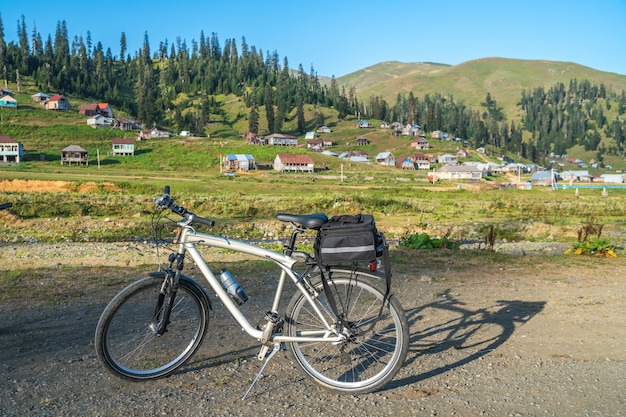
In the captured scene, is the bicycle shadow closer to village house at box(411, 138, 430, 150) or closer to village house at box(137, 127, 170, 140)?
village house at box(137, 127, 170, 140)

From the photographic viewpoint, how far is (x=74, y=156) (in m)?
87.8

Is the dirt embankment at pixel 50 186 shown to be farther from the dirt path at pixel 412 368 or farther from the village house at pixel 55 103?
the village house at pixel 55 103

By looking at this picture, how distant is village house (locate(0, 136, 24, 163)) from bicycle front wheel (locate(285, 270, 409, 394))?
95.0 metres

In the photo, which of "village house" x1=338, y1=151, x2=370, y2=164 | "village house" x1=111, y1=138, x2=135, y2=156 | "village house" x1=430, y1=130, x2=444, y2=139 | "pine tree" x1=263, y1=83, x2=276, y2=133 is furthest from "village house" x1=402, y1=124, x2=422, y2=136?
"village house" x1=111, y1=138, x2=135, y2=156

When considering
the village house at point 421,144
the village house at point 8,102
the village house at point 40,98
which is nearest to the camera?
the village house at point 8,102

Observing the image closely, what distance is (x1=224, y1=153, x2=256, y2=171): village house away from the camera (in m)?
96.2

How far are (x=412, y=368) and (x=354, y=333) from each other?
3.01 ft

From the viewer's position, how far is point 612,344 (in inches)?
251

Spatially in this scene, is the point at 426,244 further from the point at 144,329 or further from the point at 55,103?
the point at 55,103

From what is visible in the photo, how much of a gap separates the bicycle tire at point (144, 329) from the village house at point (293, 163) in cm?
9694

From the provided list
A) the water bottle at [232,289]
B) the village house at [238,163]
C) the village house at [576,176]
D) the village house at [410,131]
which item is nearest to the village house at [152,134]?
the village house at [238,163]

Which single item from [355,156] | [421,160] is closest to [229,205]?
[355,156]

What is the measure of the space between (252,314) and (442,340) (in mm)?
2806

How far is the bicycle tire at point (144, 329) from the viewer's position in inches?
194
